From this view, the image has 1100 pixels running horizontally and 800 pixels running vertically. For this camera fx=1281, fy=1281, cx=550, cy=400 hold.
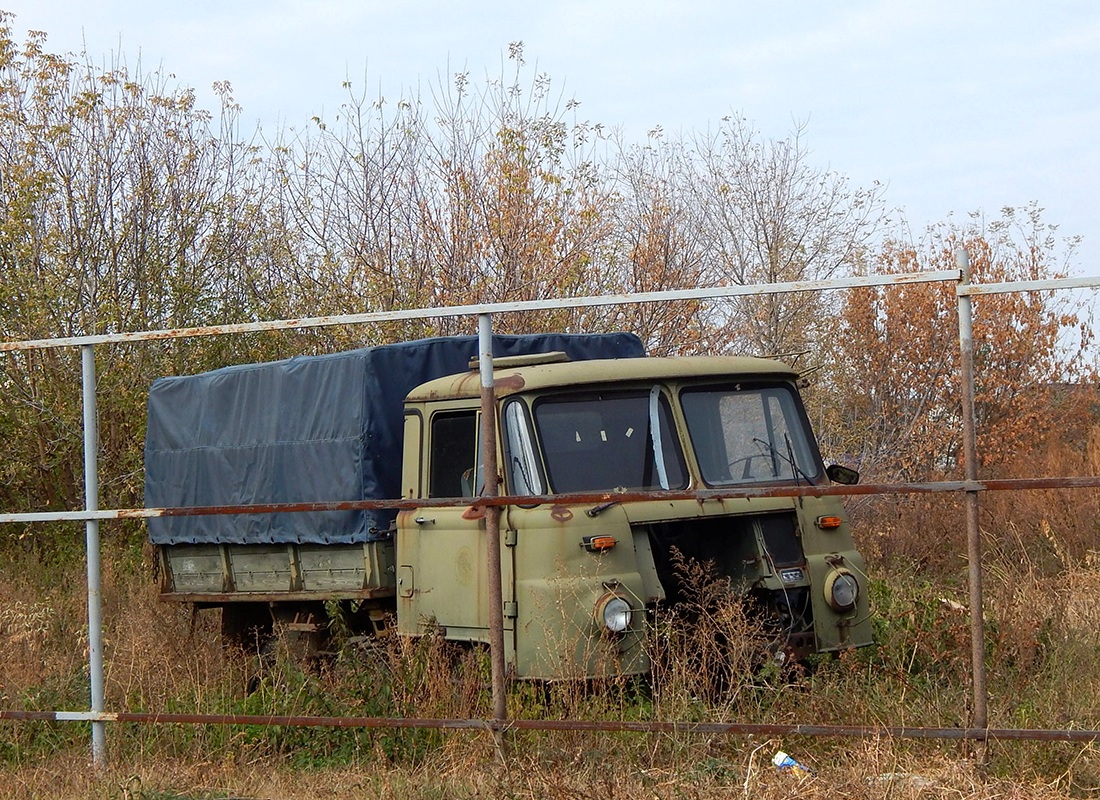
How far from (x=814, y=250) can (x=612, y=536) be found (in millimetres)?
18900

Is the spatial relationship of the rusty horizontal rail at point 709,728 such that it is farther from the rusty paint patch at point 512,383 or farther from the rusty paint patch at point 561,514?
the rusty paint patch at point 512,383

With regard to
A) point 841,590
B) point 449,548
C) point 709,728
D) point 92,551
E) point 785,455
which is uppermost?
point 785,455

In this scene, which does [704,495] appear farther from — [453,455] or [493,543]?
[453,455]

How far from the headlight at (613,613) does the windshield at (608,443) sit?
31.3 inches

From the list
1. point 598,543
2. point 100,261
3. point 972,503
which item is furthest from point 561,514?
point 100,261

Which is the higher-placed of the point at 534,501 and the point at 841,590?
the point at 534,501

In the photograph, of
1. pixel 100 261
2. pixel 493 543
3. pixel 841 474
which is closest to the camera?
pixel 493 543

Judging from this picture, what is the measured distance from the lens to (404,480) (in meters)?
8.12

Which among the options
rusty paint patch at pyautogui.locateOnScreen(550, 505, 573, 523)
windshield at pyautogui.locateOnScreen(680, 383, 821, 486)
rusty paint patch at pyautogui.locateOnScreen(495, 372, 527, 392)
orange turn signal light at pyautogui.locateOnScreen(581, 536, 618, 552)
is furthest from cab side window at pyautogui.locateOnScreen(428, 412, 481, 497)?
windshield at pyautogui.locateOnScreen(680, 383, 821, 486)

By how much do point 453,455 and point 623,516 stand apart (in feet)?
4.61

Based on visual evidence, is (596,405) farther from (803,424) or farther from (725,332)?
(725,332)

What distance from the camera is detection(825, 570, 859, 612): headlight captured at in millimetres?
7215

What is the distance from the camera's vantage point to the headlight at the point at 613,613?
646cm

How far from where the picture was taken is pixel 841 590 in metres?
7.30
